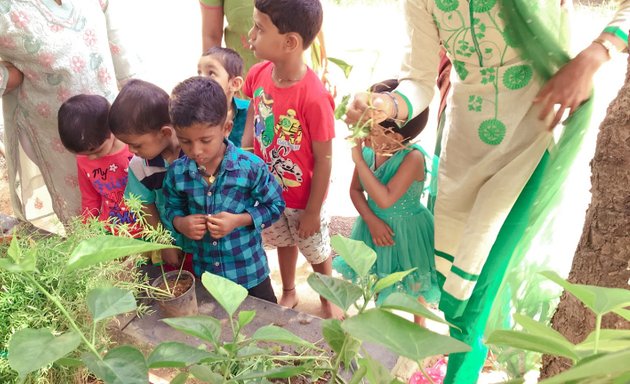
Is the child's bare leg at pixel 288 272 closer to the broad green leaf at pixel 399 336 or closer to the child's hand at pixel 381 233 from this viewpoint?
the child's hand at pixel 381 233

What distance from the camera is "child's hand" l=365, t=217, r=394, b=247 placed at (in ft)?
6.34

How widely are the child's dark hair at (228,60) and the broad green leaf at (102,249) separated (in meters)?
1.61

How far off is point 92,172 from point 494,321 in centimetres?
133

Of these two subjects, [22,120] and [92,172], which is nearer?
[92,172]

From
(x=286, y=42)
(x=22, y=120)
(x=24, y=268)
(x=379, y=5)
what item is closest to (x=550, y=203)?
(x=286, y=42)

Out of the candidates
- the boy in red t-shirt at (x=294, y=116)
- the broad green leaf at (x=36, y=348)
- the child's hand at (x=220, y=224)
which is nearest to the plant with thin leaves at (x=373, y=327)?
the broad green leaf at (x=36, y=348)

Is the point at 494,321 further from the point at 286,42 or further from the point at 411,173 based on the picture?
the point at 286,42

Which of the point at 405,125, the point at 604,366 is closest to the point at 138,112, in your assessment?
the point at 405,125

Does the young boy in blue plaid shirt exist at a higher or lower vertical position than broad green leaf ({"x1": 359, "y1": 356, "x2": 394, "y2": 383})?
lower

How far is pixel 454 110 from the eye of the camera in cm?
152

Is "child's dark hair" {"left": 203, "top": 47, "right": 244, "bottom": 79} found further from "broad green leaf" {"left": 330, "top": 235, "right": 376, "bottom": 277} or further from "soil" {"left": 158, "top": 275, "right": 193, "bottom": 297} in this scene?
"broad green leaf" {"left": 330, "top": 235, "right": 376, "bottom": 277}

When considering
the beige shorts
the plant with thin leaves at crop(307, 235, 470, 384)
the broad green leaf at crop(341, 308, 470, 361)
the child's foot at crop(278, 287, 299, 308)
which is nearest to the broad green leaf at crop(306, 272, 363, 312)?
the plant with thin leaves at crop(307, 235, 470, 384)

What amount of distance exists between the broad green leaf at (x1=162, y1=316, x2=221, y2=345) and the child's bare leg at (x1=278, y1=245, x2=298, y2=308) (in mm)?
1716

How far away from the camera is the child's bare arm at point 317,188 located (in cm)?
192
